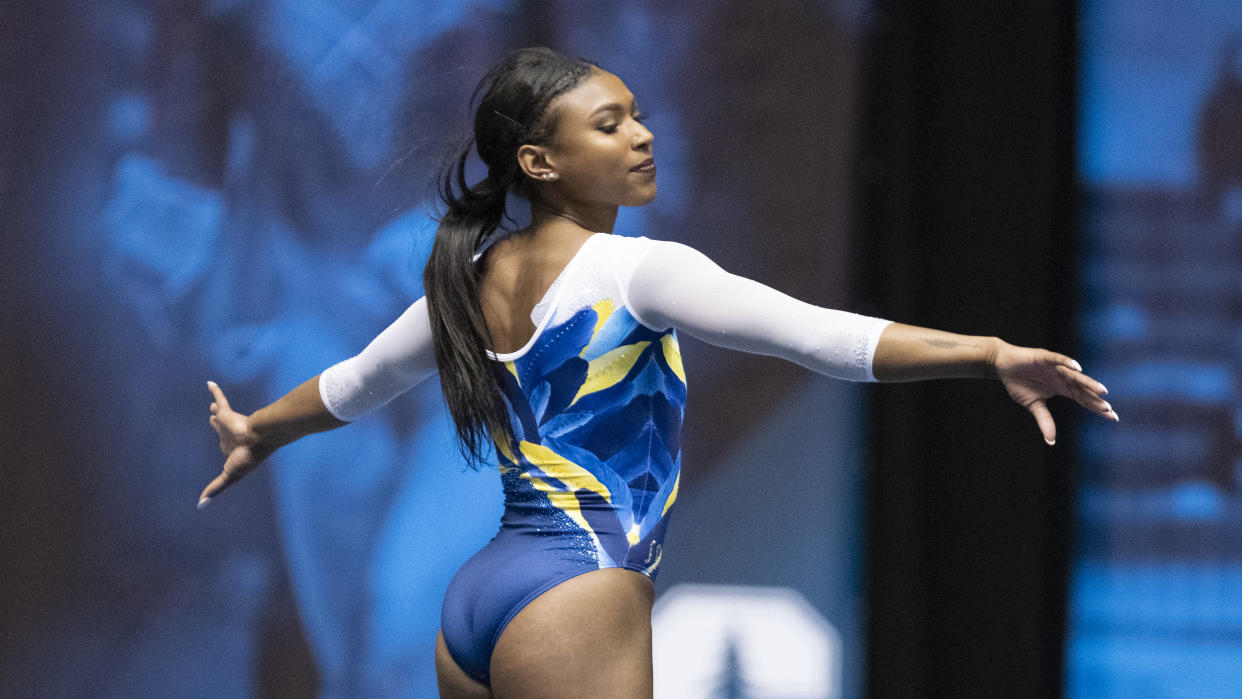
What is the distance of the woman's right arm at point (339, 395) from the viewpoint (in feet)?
5.74

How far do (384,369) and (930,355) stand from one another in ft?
2.80

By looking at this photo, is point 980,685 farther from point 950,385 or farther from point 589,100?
point 589,100

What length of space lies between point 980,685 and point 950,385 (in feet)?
2.06

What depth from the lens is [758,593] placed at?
9.00ft

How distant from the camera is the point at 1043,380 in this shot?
1245mm

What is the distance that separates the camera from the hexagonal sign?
2.71m

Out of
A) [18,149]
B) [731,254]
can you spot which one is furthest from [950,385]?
[18,149]

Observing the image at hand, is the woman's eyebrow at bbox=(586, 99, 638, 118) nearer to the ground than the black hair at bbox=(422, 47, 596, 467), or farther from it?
farther from it

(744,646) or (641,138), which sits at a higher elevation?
(641,138)

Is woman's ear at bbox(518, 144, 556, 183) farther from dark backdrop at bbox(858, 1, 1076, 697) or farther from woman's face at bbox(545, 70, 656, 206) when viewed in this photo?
dark backdrop at bbox(858, 1, 1076, 697)

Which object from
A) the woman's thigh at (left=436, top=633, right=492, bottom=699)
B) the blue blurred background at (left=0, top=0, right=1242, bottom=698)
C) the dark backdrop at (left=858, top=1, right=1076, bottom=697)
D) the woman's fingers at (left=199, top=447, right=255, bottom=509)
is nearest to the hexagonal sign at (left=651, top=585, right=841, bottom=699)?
the blue blurred background at (left=0, top=0, right=1242, bottom=698)

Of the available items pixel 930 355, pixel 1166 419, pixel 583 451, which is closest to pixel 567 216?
pixel 583 451

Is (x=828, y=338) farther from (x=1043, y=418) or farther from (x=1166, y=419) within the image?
(x=1166, y=419)

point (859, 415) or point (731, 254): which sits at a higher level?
point (731, 254)
